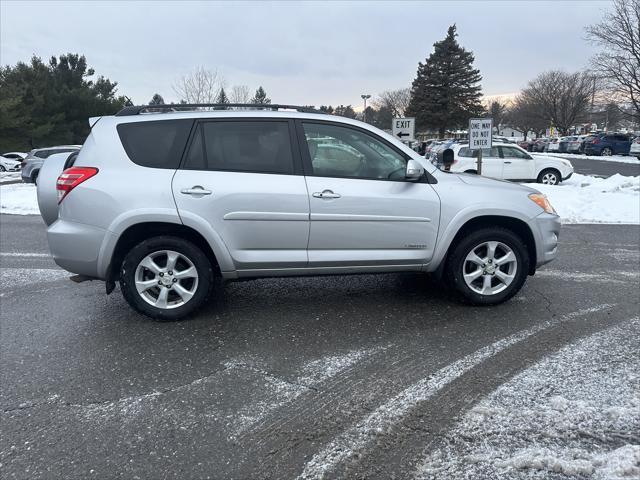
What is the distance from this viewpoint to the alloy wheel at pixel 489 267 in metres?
4.69

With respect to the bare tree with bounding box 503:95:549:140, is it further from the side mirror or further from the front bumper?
the side mirror

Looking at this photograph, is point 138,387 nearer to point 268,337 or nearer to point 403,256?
point 268,337

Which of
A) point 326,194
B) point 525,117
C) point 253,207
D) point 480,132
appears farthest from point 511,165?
point 525,117

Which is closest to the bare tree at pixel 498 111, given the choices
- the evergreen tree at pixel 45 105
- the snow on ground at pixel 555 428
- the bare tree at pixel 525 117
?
the bare tree at pixel 525 117

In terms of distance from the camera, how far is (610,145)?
38938mm

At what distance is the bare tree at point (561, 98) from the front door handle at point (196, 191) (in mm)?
70724

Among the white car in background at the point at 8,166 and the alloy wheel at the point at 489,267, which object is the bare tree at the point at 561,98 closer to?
the white car in background at the point at 8,166

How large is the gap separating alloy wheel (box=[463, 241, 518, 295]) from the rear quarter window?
276cm

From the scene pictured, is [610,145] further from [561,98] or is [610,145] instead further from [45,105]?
[45,105]

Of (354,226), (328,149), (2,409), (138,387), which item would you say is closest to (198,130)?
(328,149)

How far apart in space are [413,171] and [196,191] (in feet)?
6.04

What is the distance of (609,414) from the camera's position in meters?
2.89

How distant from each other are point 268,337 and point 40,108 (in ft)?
163

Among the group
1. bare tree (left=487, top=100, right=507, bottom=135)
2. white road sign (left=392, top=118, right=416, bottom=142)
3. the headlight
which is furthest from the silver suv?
bare tree (left=487, top=100, right=507, bottom=135)
